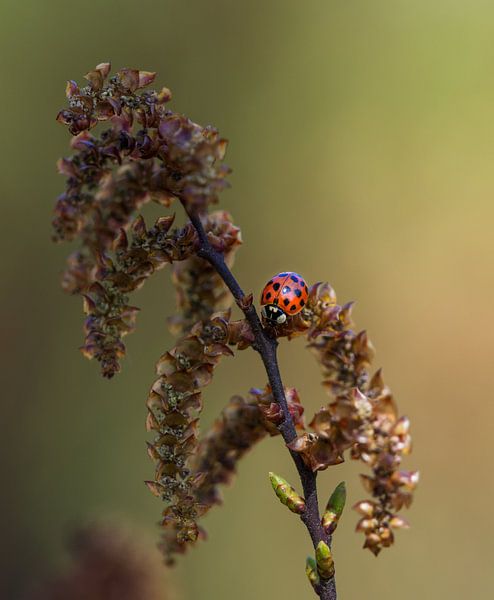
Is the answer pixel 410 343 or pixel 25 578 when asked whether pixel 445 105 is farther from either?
pixel 25 578

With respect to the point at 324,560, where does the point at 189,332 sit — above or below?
above

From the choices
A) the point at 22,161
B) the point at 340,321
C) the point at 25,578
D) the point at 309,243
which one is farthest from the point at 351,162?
the point at 340,321

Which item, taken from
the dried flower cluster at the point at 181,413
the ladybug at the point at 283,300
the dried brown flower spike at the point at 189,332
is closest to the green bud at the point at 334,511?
the dried brown flower spike at the point at 189,332

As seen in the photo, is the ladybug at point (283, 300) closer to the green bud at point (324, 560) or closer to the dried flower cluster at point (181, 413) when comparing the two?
the dried flower cluster at point (181, 413)

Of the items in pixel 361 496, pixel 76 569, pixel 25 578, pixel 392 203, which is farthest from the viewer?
pixel 392 203

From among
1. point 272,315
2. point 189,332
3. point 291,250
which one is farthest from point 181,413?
point 291,250

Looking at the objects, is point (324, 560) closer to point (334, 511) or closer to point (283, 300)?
point (334, 511)

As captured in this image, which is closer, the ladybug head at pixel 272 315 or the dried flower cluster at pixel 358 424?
the dried flower cluster at pixel 358 424
